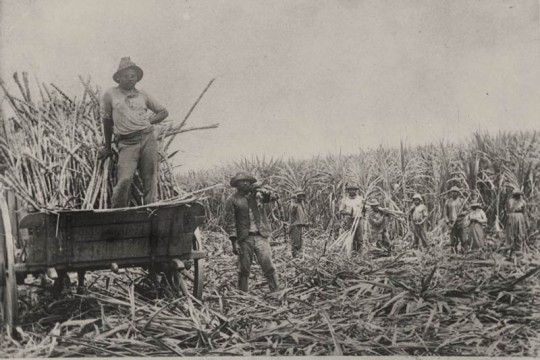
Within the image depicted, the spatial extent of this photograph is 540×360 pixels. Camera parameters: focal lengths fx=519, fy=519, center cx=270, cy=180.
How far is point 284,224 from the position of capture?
Result: 416 inches

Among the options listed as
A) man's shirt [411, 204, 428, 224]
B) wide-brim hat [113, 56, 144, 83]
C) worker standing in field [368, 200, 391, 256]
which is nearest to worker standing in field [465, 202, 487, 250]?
man's shirt [411, 204, 428, 224]

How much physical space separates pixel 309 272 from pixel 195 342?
7.56 feet

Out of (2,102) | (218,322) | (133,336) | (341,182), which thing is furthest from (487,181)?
(2,102)

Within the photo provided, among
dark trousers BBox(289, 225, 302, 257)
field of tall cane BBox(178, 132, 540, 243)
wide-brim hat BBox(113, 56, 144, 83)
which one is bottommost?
dark trousers BBox(289, 225, 302, 257)

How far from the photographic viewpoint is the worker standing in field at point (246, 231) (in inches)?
216

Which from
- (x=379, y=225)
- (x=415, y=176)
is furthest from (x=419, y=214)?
(x=415, y=176)

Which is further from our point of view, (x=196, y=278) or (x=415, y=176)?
(x=415, y=176)

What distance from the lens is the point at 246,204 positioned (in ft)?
18.2

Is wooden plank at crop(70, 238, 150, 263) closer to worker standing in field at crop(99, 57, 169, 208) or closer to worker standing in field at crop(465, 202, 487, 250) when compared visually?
worker standing in field at crop(99, 57, 169, 208)

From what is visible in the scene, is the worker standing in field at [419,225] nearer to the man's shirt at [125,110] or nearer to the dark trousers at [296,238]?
the dark trousers at [296,238]

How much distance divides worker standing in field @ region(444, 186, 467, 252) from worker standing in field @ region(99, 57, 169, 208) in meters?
4.42

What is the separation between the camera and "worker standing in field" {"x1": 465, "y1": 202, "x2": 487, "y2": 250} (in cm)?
673

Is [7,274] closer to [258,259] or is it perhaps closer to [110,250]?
[110,250]

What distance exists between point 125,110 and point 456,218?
16.0 feet
